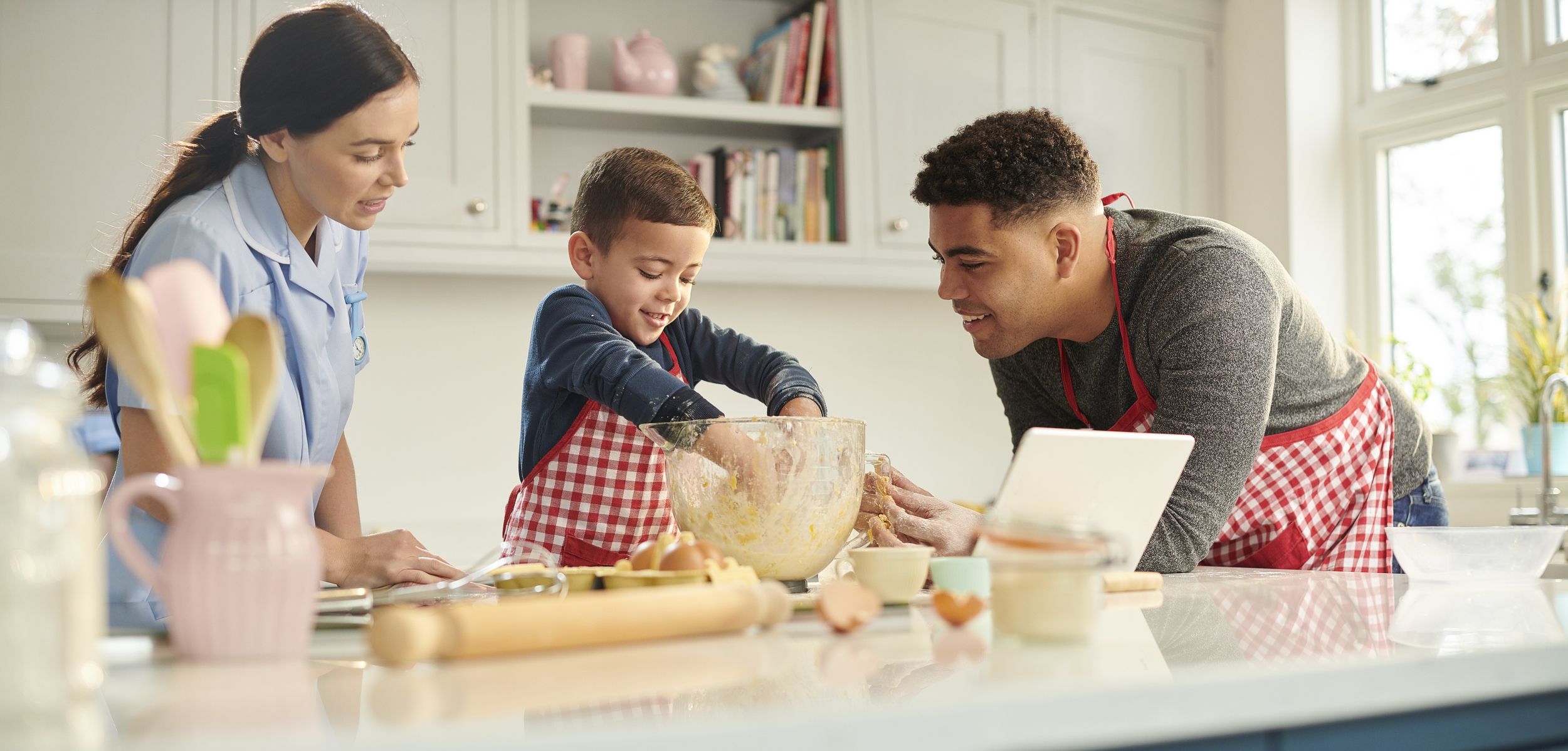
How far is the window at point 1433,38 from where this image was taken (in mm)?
3199

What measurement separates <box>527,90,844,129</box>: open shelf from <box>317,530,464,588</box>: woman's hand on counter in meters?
1.87

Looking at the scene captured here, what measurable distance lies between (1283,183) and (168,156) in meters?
3.02

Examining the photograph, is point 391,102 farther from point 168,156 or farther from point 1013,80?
point 1013,80

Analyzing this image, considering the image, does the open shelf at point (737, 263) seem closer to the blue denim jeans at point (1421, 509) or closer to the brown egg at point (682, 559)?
the blue denim jeans at point (1421, 509)

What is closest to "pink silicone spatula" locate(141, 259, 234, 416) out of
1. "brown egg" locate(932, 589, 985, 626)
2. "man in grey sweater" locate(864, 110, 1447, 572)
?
"brown egg" locate(932, 589, 985, 626)

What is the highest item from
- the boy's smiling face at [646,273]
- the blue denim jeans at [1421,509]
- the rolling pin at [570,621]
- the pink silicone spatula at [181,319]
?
the boy's smiling face at [646,273]

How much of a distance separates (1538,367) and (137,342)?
320 cm

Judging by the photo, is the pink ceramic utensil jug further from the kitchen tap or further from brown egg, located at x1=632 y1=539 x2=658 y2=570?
the kitchen tap

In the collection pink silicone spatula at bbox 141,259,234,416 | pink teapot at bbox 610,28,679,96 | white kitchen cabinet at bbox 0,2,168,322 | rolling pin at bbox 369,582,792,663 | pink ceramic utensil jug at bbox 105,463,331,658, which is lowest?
rolling pin at bbox 369,582,792,663

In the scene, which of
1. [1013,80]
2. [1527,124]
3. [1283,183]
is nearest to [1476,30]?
[1527,124]

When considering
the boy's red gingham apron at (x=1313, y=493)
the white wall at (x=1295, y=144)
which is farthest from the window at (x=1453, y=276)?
the boy's red gingham apron at (x=1313, y=493)

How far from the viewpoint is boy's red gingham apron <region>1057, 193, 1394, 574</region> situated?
1495mm

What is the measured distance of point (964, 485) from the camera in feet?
11.6

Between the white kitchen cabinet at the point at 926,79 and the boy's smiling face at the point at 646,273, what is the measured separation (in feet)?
5.41
